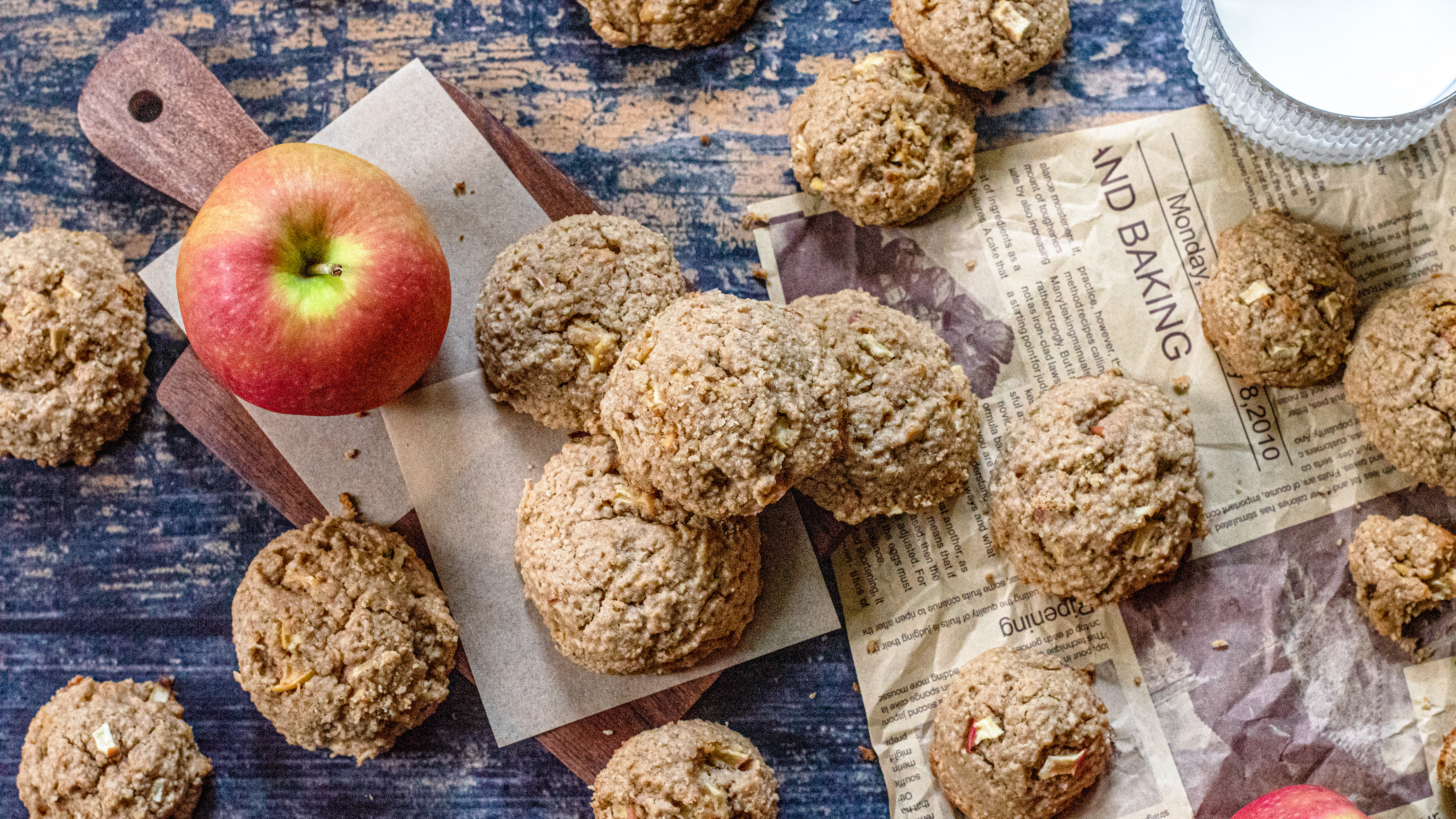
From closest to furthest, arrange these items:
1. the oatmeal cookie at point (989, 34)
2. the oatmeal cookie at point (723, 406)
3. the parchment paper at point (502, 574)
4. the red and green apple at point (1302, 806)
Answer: the oatmeal cookie at point (723, 406) < the red and green apple at point (1302, 806) < the oatmeal cookie at point (989, 34) < the parchment paper at point (502, 574)

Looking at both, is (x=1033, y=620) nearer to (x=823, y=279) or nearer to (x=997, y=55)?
(x=823, y=279)

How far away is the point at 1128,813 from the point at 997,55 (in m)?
1.49

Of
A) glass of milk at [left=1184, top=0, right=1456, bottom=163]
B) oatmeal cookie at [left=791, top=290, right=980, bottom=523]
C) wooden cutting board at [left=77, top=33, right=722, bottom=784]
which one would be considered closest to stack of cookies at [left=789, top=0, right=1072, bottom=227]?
oatmeal cookie at [left=791, top=290, right=980, bottom=523]

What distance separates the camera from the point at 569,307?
5.90 ft

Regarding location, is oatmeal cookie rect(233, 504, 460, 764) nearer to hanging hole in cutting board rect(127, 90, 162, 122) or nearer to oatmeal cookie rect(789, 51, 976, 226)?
hanging hole in cutting board rect(127, 90, 162, 122)

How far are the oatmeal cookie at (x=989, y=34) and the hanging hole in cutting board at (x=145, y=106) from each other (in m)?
1.53

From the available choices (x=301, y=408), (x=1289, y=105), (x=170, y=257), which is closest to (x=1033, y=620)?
(x=1289, y=105)

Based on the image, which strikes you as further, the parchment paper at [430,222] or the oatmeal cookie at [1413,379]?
the parchment paper at [430,222]

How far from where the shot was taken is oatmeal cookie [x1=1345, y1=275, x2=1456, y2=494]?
1815mm

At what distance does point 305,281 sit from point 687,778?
1100 millimetres

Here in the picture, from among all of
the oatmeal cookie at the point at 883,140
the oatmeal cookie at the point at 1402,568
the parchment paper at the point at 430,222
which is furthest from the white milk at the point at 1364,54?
the parchment paper at the point at 430,222

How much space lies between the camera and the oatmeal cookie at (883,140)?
1890 millimetres

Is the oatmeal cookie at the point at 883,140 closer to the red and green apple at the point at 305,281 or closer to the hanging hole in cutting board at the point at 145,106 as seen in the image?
the red and green apple at the point at 305,281

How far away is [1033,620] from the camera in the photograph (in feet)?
6.45
